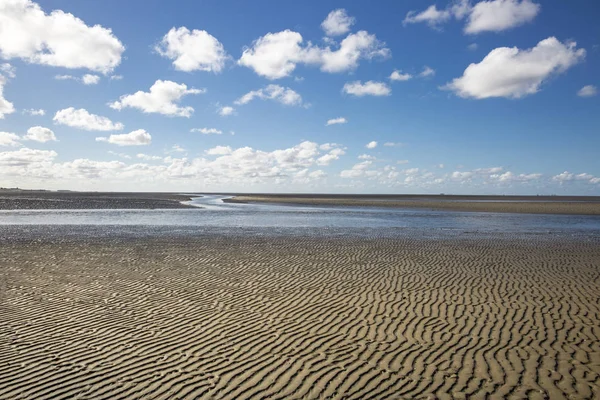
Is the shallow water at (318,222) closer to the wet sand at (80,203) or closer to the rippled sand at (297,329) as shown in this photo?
the wet sand at (80,203)

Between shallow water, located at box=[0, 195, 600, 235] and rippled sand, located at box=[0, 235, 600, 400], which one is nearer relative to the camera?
rippled sand, located at box=[0, 235, 600, 400]

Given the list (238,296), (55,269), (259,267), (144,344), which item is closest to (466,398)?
(144,344)

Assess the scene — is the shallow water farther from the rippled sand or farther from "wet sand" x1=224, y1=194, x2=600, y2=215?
the rippled sand

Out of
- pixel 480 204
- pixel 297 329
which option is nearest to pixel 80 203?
pixel 297 329

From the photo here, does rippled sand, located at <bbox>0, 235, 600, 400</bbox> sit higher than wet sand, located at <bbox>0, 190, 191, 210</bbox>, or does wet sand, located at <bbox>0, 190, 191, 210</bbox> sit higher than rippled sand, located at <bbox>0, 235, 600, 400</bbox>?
wet sand, located at <bbox>0, 190, 191, 210</bbox>

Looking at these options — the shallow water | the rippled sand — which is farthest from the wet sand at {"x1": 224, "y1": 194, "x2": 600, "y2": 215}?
the rippled sand

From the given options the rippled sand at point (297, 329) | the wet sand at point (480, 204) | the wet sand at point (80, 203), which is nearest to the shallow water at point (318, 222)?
the wet sand at point (480, 204)

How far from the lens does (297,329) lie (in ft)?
28.4

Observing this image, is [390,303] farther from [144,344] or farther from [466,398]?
[144,344]

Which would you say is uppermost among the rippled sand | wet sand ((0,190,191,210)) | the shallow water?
wet sand ((0,190,191,210))

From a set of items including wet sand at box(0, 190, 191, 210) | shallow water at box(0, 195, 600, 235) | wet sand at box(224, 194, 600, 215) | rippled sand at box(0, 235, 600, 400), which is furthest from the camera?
wet sand at box(0, 190, 191, 210)

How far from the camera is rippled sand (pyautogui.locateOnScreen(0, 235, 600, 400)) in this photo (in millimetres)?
6207

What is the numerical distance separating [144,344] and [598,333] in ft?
32.6

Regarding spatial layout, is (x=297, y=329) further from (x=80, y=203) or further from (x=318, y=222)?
(x=80, y=203)
